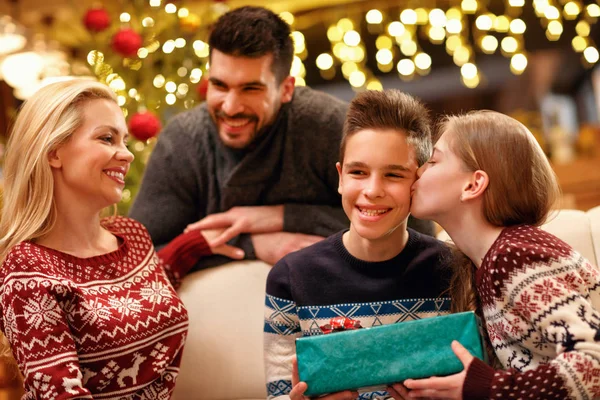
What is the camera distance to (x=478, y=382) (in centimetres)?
137

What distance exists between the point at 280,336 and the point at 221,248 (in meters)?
0.48

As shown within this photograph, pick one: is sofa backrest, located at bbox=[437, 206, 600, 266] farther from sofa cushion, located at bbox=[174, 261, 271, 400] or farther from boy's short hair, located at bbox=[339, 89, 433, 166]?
sofa cushion, located at bbox=[174, 261, 271, 400]

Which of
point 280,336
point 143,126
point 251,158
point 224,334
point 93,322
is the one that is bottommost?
point 224,334

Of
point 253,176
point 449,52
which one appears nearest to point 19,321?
point 253,176

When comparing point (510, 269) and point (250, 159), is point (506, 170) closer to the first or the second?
point (510, 269)

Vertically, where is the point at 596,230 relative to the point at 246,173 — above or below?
below

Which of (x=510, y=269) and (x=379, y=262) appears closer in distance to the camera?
(x=510, y=269)

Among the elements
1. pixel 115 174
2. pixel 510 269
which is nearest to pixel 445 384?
pixel 510 269

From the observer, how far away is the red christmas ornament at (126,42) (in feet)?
7.50

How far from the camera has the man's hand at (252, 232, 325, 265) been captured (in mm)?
2102

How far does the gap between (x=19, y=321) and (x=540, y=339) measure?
1.02 metres

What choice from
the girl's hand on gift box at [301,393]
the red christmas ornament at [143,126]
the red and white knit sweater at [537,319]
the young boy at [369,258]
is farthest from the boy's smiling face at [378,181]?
the red christmas ornament at [143,126]

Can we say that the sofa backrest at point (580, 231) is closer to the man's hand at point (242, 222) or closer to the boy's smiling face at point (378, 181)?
the boy's smiling face at point (378, 181)

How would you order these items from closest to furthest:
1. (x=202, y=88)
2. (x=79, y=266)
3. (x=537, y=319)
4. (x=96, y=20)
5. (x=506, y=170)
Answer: (x=537, y=319), (x=506, y=170), (x=79, y=266), (x=96, y=20), (x=202, y=88)
